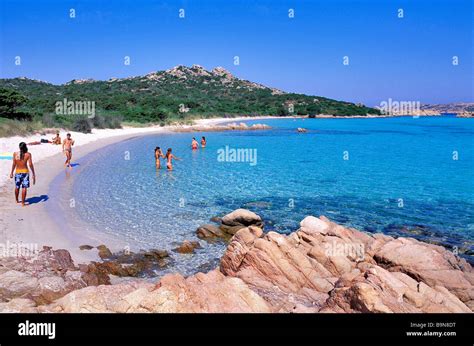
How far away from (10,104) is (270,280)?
36.0m

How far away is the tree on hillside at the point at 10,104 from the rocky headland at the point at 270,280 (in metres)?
31.2

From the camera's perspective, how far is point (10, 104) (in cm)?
3491

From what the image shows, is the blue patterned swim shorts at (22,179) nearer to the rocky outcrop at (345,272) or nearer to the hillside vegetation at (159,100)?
the rocky outcrop at (345,272)

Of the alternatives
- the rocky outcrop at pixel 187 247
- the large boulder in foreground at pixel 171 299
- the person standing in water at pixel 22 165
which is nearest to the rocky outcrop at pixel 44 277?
the large boulder in foreground at pixel 171 299

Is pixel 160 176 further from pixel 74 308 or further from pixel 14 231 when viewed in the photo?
pixel 74 308

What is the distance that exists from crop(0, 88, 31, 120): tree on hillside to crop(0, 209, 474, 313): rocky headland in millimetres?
31240

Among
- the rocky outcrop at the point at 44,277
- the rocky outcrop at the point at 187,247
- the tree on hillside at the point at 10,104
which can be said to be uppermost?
the tree on hillside at the point at 10,104

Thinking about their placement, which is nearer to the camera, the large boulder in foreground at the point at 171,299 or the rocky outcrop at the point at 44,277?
the large boulder in foreground at the point at 171,299

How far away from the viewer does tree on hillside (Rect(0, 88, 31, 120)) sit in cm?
3419

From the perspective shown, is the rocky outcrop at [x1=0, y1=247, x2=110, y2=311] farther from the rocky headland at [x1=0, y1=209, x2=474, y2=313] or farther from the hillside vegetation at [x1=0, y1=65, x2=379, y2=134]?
the hillside vegetation at [x1=0, y1=65, x2=379, y2=134]

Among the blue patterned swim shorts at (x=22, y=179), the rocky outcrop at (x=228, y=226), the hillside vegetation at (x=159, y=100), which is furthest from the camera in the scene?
the hillside vegetation at (x=159, y=100)

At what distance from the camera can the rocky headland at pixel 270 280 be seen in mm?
5527
